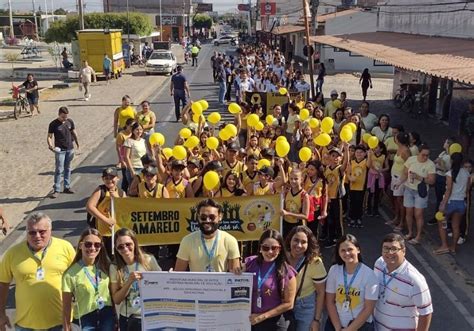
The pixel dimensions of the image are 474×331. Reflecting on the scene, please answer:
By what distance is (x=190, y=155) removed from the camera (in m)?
8.38

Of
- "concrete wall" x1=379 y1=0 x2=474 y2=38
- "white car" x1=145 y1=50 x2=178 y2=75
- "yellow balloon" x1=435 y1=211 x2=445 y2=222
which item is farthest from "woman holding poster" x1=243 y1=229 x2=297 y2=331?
"white car" x1=145 y1=50 x2=178 y2=75

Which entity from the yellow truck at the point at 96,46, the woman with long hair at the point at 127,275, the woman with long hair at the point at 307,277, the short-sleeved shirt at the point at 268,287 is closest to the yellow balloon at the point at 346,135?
the woman with long hair at the point at 307,277

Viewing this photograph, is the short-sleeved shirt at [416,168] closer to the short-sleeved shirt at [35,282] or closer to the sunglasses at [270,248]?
the sunglasses at [270,248]

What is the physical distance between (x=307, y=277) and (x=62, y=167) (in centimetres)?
739

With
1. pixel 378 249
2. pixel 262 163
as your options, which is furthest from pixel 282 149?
pixel 378 249

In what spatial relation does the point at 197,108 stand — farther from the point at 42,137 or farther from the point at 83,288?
the point at 42,137

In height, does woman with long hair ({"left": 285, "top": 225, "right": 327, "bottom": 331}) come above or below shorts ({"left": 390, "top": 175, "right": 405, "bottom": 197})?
above

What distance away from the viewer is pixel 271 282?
167 inches

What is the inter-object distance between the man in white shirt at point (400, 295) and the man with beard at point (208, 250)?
1.21 metres

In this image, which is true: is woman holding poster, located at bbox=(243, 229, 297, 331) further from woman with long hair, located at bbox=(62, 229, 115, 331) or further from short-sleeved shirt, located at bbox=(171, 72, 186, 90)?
short-sleeved shirt, located at bbox=(171, 72, 186, 90)

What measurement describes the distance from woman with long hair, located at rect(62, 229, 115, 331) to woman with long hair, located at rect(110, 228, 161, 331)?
9 centimetres

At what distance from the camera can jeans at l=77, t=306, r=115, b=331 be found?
435 cm

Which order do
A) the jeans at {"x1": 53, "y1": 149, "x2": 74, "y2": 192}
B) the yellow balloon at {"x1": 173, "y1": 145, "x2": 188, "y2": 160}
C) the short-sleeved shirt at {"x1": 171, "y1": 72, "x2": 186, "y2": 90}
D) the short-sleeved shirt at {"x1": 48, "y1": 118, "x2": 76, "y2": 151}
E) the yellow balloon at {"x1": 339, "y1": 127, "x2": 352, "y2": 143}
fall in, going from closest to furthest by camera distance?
the yellow balloon at {"x1": 173, "y1": 145, "x2": 188, "y2": 160} < the yellow balloon at {"x1": 339, "y1": 127, "x2": 352, "y2": 143} < the short-sleeved shirt at {"x1": 48, "y1": 118, "x2": 76, "y2": 151} < the jeans at {"x1": 53, "y1": 149, "x2": 74, "y2": 192} < the short-sleeved shirt at {"x1": 171, "y1": 72, "x2": 186, "y2": 90}

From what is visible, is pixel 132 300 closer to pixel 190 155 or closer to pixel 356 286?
pixel 356 286
